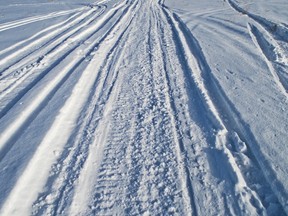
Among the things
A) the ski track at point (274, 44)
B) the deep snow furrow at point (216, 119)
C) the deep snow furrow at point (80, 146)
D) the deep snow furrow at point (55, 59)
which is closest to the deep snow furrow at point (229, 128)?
the deep snow furrow at point (216, 119)

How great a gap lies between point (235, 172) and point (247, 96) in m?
1.86

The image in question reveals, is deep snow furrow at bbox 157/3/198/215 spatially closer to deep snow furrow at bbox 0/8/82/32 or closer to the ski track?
the ski track

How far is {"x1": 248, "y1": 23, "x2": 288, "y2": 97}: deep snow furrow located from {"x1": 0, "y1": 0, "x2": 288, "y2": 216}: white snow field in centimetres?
3

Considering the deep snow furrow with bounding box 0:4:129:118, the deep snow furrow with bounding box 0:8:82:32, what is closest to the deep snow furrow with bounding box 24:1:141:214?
the deep snow furrow with bounding box 0:4:129:118

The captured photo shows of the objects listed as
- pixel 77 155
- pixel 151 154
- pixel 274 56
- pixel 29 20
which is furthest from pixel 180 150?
pixel 29 20

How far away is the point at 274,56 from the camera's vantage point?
247 inches

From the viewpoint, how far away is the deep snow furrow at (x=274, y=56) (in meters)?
5.19

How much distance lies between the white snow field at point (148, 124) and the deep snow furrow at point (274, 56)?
27mm

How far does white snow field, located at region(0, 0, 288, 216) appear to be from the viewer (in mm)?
3080

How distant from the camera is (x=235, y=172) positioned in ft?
10.7

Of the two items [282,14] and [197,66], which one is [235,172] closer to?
[197,66]

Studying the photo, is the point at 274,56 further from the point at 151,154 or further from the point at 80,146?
the point at 80,146

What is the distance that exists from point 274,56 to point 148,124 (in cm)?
359

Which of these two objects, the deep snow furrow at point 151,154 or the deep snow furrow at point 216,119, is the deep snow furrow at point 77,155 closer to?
the deep snow furrow at point 151,154
